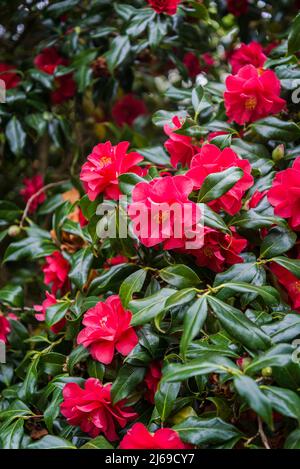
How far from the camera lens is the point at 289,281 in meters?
1.01

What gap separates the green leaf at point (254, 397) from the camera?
71 centimetres

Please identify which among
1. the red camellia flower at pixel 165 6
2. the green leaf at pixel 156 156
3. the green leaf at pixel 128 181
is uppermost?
the red camellia flower at pixel 165 6

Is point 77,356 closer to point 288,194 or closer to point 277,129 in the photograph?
point 288,194

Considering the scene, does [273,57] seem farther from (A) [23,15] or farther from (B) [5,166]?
(B) [5,166]

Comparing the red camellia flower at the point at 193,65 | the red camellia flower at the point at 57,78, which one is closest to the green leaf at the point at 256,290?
the red camellia flower at the point at 57,78

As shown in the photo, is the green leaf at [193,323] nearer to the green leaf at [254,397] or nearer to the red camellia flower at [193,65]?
the green leaf at [254,397]

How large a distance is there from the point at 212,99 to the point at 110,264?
1.39ft

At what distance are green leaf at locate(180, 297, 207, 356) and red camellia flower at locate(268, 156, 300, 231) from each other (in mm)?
255

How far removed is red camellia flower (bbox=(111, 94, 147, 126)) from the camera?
7.37 ft

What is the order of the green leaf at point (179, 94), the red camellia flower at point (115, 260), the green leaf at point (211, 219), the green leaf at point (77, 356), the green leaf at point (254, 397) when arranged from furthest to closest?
1. the green leaf at point (179, 94)
2. the red camellia flower at point (115, 260)
3. the green leaf at point (77, 356)
4. the green leaf at point (211, 219)
5. the green leaf at point (254, 397)

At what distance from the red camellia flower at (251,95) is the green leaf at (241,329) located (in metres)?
0.50

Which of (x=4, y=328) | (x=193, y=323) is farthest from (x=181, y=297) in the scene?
(x=4, y=328)

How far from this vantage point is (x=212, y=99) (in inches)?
51.8
